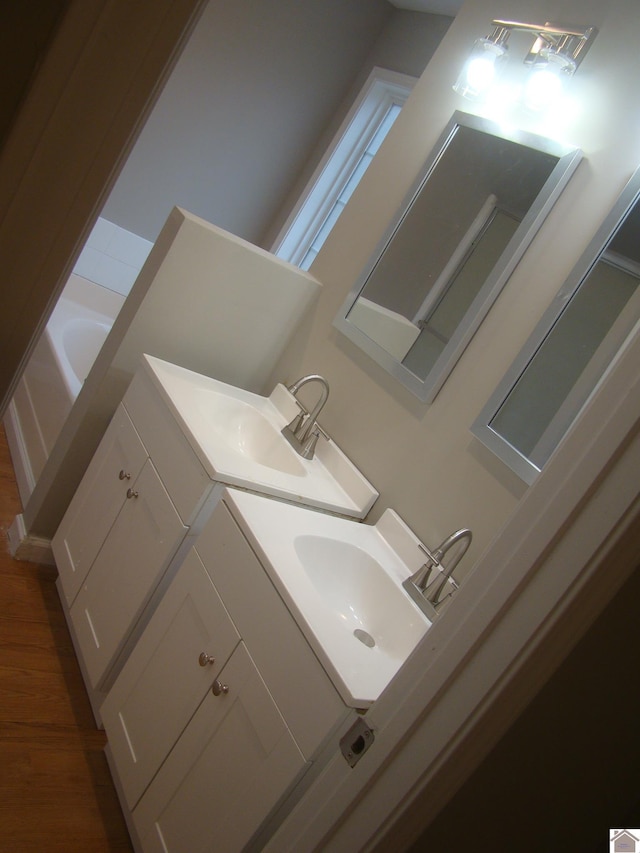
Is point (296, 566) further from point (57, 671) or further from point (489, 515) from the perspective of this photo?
point (57, 671)

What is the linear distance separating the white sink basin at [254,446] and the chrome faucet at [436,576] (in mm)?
319

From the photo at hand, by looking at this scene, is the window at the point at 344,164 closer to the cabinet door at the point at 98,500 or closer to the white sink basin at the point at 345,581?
the cabinet door at the point at 98,500

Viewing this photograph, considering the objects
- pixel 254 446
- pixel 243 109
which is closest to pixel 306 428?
pixel 254 446

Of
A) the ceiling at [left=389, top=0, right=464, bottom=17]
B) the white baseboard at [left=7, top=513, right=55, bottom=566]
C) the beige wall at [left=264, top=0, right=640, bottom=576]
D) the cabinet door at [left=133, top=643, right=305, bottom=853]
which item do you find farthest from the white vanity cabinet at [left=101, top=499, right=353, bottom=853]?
the ceiling at [left=389, top=0, right=464, bottom=17]

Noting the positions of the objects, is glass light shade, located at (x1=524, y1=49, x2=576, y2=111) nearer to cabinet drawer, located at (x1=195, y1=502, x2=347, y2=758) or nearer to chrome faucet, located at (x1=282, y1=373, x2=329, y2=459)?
chrome faucet, located at (x1=282, y1=373, x2=329, y2=459)

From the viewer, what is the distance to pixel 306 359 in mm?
2252

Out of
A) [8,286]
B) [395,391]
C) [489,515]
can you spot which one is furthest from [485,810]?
[395,391]

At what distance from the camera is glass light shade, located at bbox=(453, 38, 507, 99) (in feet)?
5.93

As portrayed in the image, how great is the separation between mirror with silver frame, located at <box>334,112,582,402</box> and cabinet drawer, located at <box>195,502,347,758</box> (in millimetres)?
660

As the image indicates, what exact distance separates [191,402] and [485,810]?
1.26 meters

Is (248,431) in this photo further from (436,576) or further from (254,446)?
(436,576)

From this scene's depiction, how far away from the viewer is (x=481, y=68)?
183 centimetres

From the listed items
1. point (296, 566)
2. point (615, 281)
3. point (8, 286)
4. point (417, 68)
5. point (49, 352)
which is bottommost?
point (49, 352)

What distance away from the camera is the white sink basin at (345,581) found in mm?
1222
